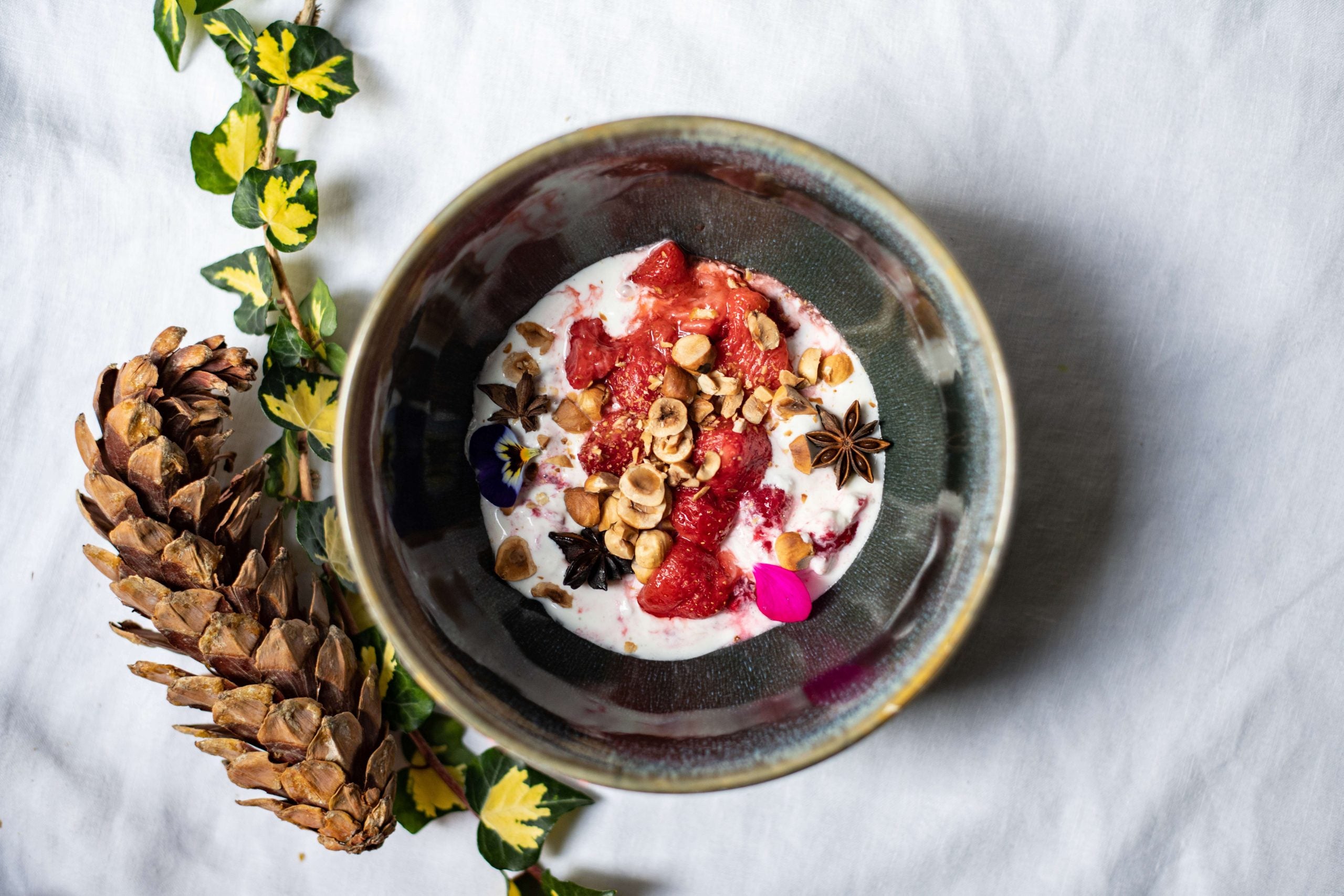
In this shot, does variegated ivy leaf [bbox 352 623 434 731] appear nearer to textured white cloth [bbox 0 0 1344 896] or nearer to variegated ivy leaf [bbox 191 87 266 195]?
textured white cloth [bbox 0 0 1344 896]

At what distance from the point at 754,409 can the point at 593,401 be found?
0.17m

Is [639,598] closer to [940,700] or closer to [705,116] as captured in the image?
[940,700]

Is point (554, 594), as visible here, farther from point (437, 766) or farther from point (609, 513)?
point (437, 766)

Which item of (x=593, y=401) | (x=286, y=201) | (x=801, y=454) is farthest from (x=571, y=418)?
(x=286, y=201)

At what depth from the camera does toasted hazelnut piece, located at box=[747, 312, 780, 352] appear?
0.92 metres

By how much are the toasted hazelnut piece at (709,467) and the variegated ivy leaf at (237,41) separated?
0.56 metres

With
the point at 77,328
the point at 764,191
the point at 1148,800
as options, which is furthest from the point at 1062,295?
the point at 77,328

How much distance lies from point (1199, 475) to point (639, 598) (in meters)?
0.61

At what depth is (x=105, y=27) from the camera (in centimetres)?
101

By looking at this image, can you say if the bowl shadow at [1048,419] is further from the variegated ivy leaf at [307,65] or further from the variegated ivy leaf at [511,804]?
the variegated ivy leaf at [307,65]

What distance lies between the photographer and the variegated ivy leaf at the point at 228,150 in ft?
3.17

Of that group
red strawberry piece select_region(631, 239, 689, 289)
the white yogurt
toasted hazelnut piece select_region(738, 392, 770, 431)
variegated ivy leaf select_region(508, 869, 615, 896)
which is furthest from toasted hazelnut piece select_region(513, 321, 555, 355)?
variegated ivy leaf select_region(508, 869, 615, 896)

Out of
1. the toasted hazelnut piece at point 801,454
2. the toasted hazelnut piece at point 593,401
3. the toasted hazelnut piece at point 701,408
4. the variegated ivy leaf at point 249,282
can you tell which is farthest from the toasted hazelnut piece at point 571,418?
the variegated ivy leaf at point 249,282

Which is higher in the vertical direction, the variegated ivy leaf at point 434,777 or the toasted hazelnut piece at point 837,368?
the toasted hazelnut piece at point 837,368
